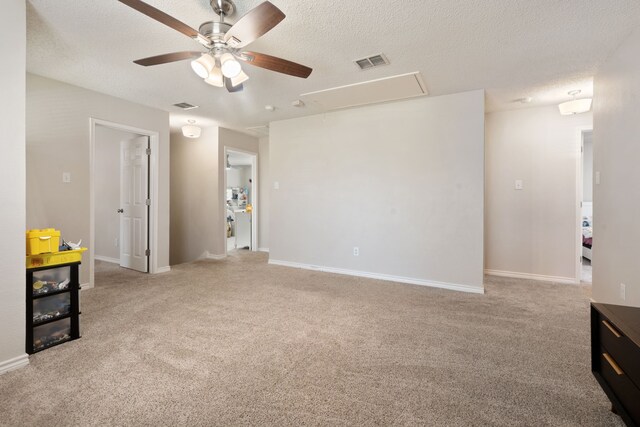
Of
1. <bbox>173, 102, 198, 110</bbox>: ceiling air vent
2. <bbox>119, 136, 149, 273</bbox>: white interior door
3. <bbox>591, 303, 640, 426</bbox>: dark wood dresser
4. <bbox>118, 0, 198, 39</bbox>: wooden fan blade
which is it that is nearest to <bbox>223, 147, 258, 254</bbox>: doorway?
<bbox>173, 102, 198, 110</bbox>: ceiling air vent

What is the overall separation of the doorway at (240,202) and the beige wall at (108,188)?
5.98ft

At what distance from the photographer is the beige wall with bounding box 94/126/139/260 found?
16.9 feet

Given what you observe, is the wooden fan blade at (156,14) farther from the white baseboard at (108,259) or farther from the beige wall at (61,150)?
the white baseboard at (108,259)

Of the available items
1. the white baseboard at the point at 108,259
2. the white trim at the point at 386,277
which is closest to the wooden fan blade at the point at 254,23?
the white trim at the point at 386,277

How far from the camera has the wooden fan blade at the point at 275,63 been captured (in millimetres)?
2080

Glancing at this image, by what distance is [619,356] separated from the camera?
1.29m

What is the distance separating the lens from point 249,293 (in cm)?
346

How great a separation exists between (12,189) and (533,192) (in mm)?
5510

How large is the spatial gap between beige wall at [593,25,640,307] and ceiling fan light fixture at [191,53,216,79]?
315 centimetres

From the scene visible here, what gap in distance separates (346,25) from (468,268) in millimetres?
2997

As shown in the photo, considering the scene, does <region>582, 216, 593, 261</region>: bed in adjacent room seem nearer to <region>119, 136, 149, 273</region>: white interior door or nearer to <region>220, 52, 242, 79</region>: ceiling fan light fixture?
<region>220, 52, 242, 79</region>: ceiling fan light fixture

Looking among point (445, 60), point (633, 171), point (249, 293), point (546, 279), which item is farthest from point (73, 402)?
point (546, 279)

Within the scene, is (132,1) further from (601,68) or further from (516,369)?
(601,68)

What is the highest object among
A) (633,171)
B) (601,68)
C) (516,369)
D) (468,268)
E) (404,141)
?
Answer: (601,68)
